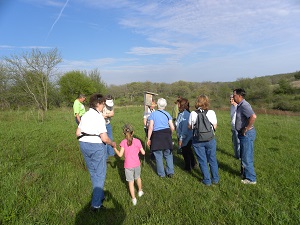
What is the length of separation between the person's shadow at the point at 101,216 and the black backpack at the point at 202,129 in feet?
6.81

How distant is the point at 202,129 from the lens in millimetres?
4199

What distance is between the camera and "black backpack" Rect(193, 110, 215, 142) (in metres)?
4.21

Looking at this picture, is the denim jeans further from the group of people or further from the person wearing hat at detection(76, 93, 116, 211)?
the person wearing hat at detection(76, 93, 116, 211)

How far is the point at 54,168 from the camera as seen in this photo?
5371mm

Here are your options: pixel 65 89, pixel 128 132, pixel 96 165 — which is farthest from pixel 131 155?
pixel 65 89

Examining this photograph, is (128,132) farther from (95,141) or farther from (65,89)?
(65,89)

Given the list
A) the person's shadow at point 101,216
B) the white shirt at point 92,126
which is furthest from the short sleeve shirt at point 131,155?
the person's shadow at point 101,216

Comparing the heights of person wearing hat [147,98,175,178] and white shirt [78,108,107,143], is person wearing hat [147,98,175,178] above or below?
below

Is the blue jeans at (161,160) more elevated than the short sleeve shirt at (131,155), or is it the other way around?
the short sleeve shirt at (131,155)

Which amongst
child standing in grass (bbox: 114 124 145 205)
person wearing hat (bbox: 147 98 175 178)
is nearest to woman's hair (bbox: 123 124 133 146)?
child standing in grass (bbox: 114 124 145 205)

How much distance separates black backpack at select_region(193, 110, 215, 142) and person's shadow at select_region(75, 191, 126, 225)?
208cm

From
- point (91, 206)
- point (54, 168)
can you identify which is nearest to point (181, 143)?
point (91, 206)

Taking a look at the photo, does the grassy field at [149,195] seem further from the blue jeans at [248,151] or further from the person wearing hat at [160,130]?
the person wearing hat at [160,130]

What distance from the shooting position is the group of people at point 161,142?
3510 mm
